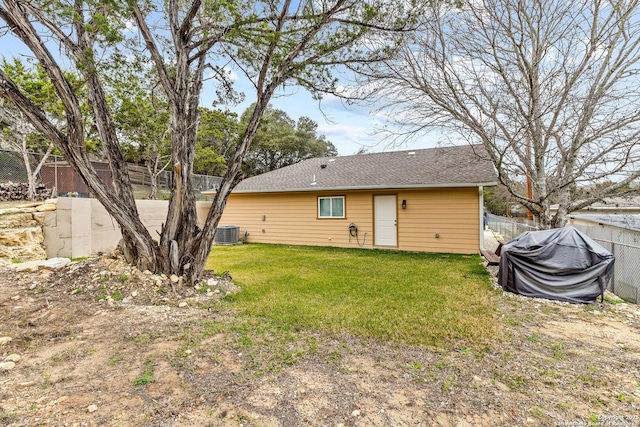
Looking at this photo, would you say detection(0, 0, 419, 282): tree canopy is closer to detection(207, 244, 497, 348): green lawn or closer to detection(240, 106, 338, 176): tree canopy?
detection(207, 244, 497, 348): green lawn

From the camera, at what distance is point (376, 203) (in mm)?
9633

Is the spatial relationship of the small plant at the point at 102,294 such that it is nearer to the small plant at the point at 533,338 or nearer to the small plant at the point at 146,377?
the small plant at the point at 146,377

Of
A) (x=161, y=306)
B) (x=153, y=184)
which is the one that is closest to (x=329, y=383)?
(x=161, y=306)

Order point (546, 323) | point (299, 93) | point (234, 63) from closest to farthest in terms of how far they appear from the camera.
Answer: point (546, 323) → point (234, 63) → point (299, 93)

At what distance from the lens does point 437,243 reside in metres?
8.80

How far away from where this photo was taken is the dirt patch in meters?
1.95

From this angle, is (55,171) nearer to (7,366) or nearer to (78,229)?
(78,229)

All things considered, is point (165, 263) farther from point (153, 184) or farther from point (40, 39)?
point (153, 184)

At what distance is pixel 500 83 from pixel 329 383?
6896 millimetres

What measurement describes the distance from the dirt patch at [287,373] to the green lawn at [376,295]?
0.29m

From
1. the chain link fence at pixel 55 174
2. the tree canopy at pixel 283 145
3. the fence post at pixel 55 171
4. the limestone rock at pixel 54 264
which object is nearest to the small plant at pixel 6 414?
the limestone rock at pixel 54 264

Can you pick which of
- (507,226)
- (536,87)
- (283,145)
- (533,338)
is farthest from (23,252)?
(283,145)

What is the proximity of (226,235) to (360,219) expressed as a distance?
15.9 ft

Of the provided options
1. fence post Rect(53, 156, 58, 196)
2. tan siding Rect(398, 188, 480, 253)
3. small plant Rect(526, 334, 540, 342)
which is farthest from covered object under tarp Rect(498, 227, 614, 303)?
fence post Rect(53, 156, 58, 196)
